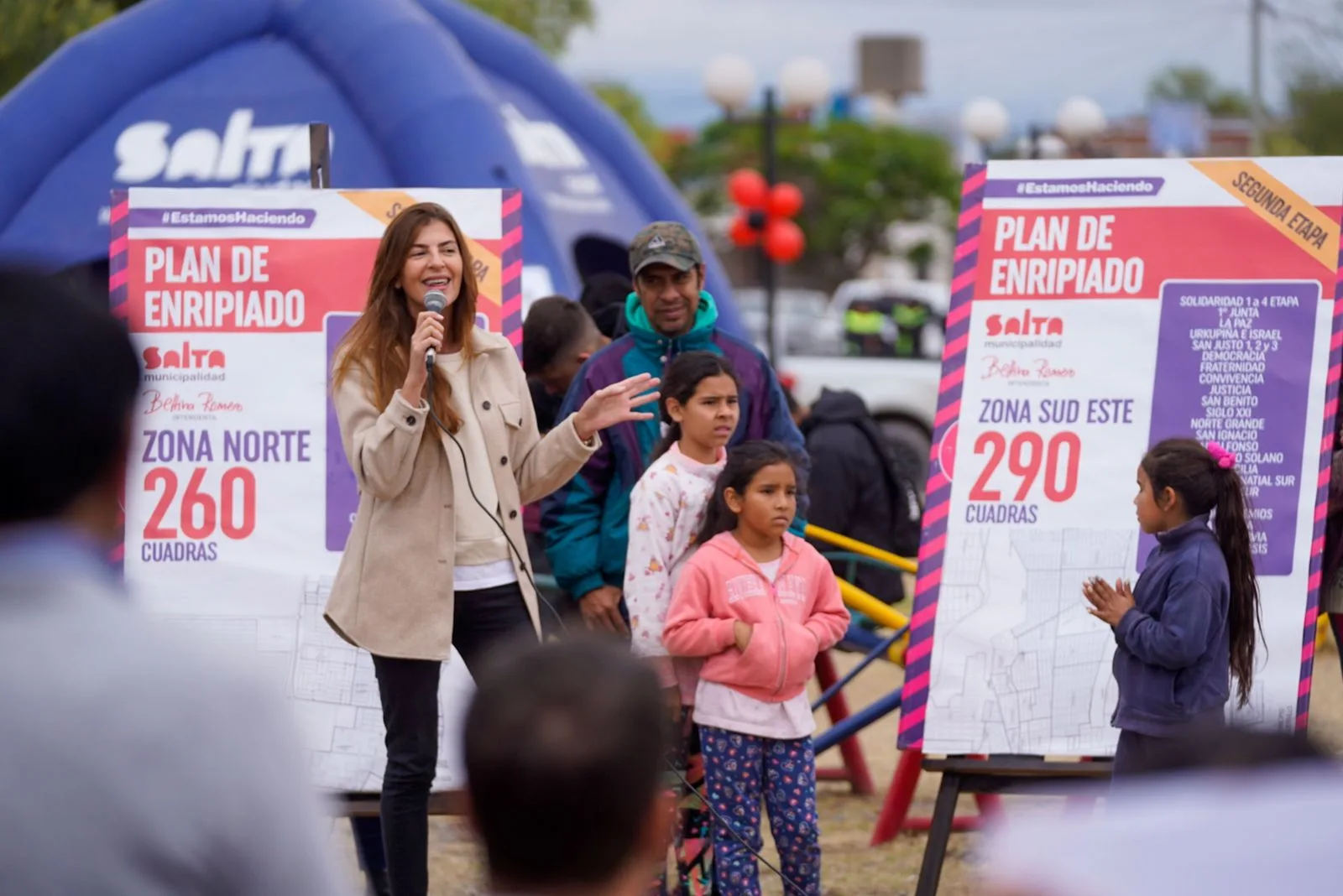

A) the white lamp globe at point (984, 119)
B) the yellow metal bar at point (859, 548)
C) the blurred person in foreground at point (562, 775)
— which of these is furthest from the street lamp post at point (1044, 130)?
the blurred person in foreground at point (562, 775)

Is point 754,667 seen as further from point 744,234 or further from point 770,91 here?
point 744,234

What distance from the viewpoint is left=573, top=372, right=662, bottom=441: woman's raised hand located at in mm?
4891

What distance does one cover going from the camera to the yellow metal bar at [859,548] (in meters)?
7.13

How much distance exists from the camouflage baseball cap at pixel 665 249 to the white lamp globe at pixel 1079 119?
12.8 meters

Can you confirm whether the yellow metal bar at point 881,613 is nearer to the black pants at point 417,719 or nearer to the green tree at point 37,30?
the black pants at point 417,719

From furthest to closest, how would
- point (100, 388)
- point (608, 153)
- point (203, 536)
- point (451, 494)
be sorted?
point (608, 153) → point (203, 536) → point (451, 494) → point (100, 388)

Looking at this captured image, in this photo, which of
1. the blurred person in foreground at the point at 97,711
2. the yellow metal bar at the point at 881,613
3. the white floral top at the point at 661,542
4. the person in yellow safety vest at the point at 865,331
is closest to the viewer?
the blurred person in foreground at the point at 97,711

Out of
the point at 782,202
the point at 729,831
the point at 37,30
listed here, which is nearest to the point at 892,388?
the point at 782,202

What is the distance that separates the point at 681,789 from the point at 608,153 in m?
7.33

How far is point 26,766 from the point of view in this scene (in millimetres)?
1718

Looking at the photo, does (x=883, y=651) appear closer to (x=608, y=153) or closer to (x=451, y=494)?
(x=451, y=494)

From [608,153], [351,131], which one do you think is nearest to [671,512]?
[351,131]

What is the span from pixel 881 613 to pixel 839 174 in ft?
154
